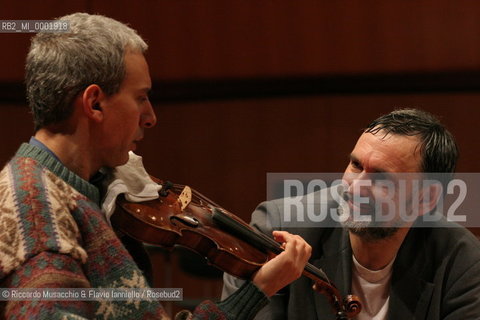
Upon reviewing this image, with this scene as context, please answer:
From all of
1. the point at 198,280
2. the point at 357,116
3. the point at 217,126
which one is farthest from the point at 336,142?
the point at 198,280

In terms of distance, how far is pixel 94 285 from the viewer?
3.81 ft

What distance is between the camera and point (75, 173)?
1229 millimetres

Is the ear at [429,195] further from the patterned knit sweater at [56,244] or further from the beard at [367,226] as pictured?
the patterned knit sweater at [56,244]

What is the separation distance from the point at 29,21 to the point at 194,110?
2.51 ft

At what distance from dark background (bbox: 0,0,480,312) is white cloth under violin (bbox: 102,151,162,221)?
130 centimetres

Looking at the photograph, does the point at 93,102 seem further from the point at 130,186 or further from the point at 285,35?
the point at 285,35

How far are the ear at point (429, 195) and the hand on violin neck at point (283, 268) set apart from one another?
49cm

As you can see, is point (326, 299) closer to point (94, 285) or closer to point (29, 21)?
point (94, 285)

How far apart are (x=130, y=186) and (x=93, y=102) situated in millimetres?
263

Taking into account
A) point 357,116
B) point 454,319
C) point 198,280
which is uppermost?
point 357,116

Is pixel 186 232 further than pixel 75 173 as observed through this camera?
Yes

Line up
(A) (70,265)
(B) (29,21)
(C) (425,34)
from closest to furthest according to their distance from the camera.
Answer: (A) (70,265), (C) (425,34), (B) (29,21)

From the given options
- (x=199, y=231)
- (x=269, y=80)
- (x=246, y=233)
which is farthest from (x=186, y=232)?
(x=269, y=80)

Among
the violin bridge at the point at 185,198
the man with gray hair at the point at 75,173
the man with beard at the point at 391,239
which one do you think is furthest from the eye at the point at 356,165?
the man with gray hair at the point at 75,173
